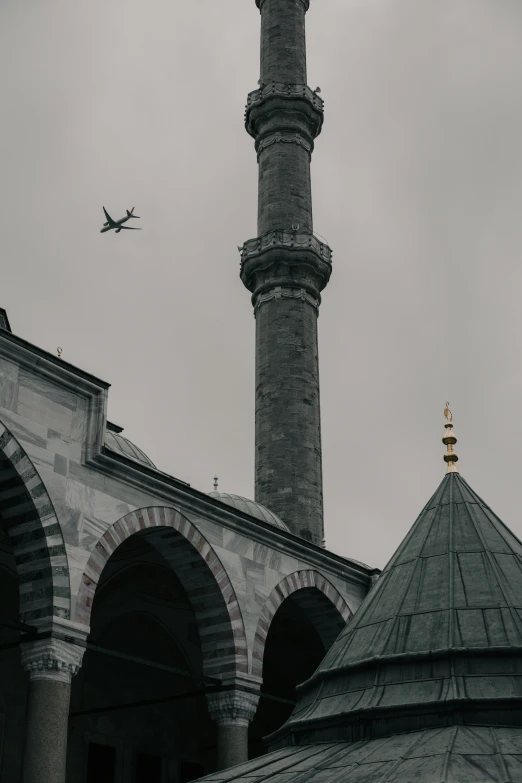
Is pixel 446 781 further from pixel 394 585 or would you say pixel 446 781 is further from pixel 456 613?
pixel 394 585

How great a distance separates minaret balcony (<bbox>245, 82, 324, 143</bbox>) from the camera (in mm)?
30594

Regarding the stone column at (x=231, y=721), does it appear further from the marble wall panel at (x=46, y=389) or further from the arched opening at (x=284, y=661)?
the marble wall panel at (x=46, y=389)

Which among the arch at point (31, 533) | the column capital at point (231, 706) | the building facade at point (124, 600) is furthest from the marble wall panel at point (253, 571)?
→ the arch at point (31, 533)

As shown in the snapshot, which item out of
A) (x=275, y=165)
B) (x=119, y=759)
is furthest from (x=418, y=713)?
(x=275, y=165)

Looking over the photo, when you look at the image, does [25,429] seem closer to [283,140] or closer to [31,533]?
[31,533]

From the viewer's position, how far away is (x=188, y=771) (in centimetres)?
1944

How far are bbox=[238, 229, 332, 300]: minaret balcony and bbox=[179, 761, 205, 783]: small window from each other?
13.6 metres

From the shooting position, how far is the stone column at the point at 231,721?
47.7 feet

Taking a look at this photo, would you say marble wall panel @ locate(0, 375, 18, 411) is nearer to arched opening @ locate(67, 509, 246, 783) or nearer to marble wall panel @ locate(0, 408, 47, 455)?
marble wall panel @ locate(0, 408, 47, 455)

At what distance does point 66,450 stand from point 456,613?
6.12 meters

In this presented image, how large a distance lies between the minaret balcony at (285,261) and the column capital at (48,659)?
17.9 metres

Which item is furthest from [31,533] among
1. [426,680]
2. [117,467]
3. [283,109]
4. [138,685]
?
[283,109]

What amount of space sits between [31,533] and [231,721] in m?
4.40

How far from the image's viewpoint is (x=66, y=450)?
13.0 metres
